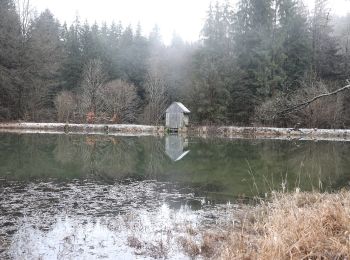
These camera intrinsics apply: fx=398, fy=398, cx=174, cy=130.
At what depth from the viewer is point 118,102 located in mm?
47969

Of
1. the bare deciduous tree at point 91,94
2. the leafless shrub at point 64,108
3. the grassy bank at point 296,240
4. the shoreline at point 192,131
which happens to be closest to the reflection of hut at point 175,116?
the shoreline at point 192,131

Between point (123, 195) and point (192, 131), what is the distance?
3236cm

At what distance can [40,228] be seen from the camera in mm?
7379

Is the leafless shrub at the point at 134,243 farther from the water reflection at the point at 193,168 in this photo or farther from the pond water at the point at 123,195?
the water reflection at the point at 193,168

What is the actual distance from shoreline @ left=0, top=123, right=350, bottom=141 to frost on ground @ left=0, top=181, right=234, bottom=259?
26.9m

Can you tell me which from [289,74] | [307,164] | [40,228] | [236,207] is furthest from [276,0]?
[40,228]

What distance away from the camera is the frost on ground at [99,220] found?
6.36 meters

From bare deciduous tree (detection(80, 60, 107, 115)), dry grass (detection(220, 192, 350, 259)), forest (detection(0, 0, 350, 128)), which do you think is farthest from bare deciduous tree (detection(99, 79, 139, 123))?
dry grass (detection(220, 192, 350, 259))

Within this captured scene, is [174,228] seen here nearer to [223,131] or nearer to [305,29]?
[223,131]

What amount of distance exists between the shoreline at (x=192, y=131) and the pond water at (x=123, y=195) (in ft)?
57.0

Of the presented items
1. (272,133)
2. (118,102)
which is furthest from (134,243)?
(118,102)

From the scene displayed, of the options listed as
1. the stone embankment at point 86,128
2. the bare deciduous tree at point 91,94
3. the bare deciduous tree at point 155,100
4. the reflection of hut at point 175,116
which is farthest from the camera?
the bare deciduous tree at point 155,100

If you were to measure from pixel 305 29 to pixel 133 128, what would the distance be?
25.4 metres

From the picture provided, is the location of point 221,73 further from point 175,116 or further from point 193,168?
point 193,168
